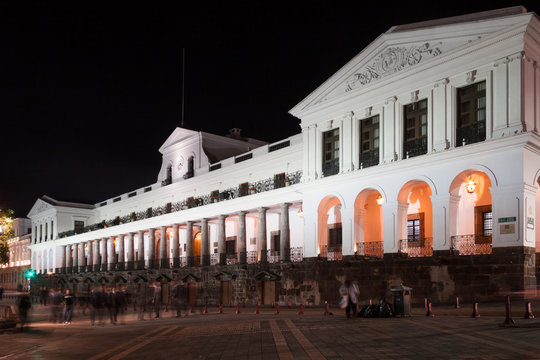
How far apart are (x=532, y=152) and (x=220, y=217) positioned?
23048mm

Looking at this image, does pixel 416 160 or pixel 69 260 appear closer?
pixel 416 160

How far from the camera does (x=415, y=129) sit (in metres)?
26.7

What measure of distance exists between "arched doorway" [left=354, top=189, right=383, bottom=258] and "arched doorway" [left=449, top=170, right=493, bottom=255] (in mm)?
3984

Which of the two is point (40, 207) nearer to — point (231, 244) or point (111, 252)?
point (111, 252)

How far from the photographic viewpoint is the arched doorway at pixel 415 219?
26.8 meters

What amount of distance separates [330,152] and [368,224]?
14.7 ft

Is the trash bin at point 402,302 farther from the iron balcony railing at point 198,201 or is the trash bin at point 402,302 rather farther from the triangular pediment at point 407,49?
the iron balcony railing at point 198,201

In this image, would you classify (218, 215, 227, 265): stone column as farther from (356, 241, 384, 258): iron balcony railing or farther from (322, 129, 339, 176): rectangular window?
(356, 241, 384, 258): iron balcony railing

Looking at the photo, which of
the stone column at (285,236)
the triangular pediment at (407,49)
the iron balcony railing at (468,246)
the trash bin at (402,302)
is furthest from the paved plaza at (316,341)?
the stone column at (285,236)

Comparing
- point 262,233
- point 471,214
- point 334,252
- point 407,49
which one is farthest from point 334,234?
point 407,49

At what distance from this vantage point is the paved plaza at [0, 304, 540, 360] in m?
10.9

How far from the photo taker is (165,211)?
49.2m

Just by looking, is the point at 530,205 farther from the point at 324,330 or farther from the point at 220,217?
the point at 220,217

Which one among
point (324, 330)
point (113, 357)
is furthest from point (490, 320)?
point (113, 357)
